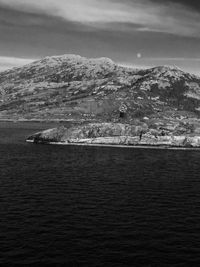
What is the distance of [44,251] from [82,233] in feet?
29.6

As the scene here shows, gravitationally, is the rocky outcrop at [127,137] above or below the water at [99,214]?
above

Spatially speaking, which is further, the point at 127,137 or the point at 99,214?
the point at 127,137

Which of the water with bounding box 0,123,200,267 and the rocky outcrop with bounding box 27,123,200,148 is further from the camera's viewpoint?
Answer: the rocky outcrop with bounding box 27,123,200,148

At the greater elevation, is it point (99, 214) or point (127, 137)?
point (127, 137)

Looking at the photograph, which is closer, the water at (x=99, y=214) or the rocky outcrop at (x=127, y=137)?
the water at (x=99, y=214)

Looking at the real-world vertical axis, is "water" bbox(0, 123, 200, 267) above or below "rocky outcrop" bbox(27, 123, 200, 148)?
below

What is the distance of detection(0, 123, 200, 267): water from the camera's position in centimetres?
5106

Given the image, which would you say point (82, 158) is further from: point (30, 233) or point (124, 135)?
point (30, 233)

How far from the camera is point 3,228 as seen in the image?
197 feet

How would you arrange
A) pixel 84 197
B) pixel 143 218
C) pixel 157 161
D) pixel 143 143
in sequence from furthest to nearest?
1. pixel 143 143
2. pixel 157 161
3. pixel 84 197
4. pixel 143 218

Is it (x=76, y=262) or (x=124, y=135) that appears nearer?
(x=76, y=262)

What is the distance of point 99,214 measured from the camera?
2724 inches

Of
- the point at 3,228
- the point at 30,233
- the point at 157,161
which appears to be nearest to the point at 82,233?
the point at 30,233

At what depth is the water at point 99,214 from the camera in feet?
168
